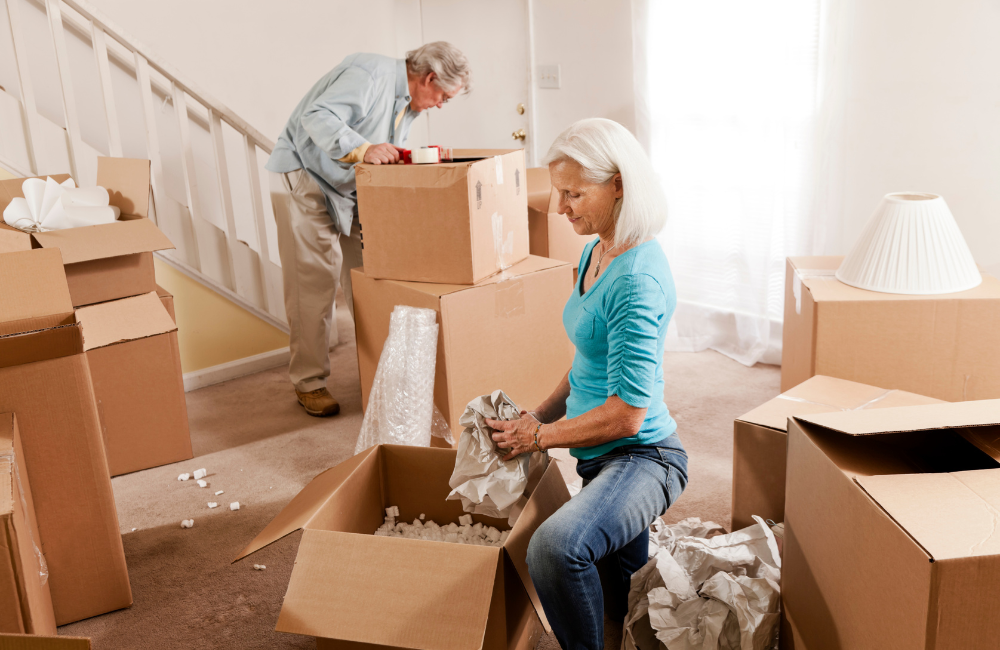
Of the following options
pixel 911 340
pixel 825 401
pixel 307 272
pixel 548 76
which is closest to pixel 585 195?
pixel 825 401

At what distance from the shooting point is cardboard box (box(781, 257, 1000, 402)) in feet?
6.07

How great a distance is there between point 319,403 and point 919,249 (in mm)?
1958

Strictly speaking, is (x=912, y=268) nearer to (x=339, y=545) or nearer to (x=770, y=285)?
(x=770, y=285)

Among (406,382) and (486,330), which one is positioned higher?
(486,330)

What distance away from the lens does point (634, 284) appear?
Result: 1372 millimetres

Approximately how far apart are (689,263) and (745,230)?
325 millimetres

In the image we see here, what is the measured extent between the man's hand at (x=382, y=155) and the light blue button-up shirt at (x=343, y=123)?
0.14 metres

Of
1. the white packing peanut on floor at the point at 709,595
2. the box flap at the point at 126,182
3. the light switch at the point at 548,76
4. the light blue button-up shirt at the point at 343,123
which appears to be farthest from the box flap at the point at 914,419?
the light switch at the point at 548,76

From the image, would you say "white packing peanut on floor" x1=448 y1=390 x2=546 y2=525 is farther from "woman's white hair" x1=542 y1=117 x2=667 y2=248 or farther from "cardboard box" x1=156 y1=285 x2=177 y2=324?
"cardboard box" x1=156 y1=285 x2=177 y2=324

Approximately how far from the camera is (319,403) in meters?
2.70

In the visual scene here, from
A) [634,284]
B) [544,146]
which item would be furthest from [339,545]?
[544,146]

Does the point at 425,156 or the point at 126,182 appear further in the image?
the point at 126,182

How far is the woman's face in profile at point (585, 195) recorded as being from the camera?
4.72ft

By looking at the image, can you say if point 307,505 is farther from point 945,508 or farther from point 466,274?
point 945,508
